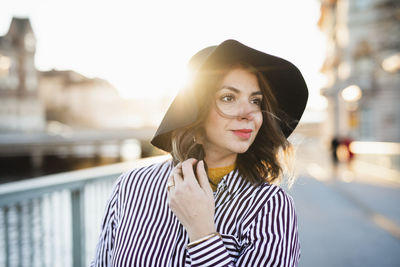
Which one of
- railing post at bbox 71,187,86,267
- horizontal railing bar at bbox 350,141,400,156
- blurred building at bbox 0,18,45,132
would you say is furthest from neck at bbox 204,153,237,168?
blurred building at bbox 0,18,45,132

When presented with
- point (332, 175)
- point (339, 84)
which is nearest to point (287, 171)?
point (332, 175)

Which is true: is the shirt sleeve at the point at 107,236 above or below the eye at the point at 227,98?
below

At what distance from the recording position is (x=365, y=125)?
26812mm

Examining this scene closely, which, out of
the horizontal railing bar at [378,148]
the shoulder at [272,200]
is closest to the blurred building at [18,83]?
the horizontal railing bar at [378,148]

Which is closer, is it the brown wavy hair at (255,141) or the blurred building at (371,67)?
the brown wavy hair at (255,141)

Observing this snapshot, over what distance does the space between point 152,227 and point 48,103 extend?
82.7 m

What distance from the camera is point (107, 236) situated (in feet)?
5.66

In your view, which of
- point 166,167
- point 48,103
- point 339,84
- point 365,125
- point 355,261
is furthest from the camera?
point 48,103

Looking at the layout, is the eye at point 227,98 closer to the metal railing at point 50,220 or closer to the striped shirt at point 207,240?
the striped shirt at point 207,240

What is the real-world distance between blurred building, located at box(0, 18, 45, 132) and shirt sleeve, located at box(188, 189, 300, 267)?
5160 centimetres

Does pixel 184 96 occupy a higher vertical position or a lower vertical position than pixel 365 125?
higher

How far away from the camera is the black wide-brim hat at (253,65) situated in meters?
1.52

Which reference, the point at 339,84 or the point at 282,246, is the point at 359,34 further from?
the point at 282,246

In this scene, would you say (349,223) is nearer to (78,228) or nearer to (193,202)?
(78,228)
